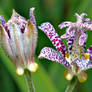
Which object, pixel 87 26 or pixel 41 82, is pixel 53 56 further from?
pixel 41 82

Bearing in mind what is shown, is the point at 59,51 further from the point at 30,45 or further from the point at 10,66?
the point at 10,66

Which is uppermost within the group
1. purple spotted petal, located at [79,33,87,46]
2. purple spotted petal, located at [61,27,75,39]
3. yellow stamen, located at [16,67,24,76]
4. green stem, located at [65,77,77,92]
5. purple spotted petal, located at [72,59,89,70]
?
purple spotted petal, located at [61,27,75,39]

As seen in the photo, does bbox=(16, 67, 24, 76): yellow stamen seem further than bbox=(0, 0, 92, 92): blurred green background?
No

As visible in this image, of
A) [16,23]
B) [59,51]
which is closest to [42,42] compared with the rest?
[59,51]

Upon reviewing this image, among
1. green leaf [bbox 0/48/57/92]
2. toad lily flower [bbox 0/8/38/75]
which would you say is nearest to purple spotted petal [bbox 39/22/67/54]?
toad lily flower [bbox 0/8/38/75]

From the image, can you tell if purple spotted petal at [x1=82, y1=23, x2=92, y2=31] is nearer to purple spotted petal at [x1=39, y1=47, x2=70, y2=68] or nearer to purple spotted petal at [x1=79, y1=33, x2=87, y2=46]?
purple spotted petal at [x1=79, y1=33, x2=87, y2=46]

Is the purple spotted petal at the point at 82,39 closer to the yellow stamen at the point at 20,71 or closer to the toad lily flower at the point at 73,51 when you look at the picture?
the toad lily flower at the point at 73,51

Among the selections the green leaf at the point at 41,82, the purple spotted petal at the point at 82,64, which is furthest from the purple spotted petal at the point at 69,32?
the green leaf at the point at 41,82
